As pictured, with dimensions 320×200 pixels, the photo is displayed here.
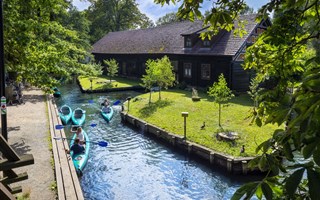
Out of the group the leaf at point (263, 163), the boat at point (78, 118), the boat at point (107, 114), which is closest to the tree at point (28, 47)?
the boat at point (78, 118)

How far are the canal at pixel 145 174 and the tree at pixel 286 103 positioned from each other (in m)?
9.76

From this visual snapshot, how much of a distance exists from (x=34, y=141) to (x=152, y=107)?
426 inches

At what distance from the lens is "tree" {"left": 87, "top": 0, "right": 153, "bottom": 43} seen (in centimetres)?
6831

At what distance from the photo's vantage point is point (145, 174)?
1420 cm

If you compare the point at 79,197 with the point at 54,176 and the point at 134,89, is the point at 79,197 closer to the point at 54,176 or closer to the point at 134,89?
the point at 54,176

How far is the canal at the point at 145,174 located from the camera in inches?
489

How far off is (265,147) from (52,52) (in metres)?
14.6

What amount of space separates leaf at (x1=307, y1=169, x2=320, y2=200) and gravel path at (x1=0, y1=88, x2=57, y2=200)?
907 centimetres

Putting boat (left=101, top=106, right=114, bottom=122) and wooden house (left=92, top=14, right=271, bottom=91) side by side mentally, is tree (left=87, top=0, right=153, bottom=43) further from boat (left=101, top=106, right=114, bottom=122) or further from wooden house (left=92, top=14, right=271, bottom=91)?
boat (left=101, top=106, right=114, bottom=122)

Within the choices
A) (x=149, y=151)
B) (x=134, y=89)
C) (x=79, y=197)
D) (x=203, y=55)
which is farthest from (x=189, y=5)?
(x=134, y=89)

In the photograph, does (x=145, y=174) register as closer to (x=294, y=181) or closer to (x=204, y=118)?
(x=204, y=118)

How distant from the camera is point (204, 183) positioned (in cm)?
1314

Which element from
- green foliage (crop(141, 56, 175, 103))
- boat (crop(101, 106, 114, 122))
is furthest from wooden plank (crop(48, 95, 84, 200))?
green foliage (crop(141, 56, 175, 103))

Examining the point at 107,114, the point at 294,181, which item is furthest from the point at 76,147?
the point at 294,181
